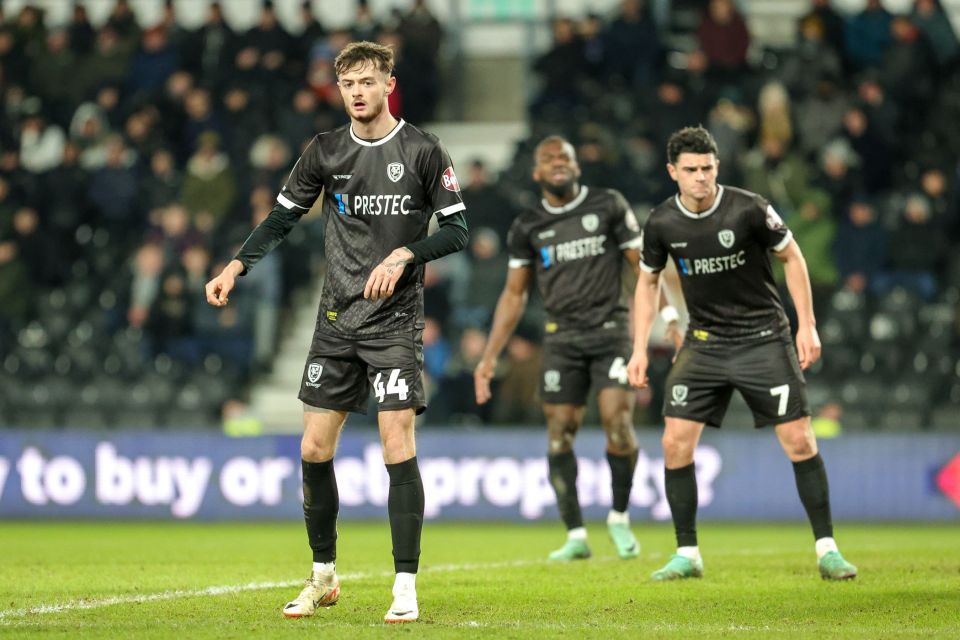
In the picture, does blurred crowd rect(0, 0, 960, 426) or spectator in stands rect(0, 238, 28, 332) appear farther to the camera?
spectator in stands rect(0, 238, 28, 332)

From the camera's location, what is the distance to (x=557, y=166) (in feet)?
32.2

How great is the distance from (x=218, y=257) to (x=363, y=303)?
1094 centimetres

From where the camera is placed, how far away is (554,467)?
1002cm

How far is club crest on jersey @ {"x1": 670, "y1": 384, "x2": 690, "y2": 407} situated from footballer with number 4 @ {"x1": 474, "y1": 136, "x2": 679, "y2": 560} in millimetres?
1418

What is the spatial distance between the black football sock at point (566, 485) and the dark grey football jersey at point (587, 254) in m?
0.86

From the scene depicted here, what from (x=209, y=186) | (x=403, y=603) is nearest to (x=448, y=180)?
(x=403, y=603)

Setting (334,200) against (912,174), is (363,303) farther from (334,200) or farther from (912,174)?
(912,174)

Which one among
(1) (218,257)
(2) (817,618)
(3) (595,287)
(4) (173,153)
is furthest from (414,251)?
(4) (173,153)

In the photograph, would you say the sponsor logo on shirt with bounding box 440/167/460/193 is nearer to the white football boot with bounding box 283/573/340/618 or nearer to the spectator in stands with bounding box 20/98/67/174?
the white football boot with bounding box 283/573/340/618

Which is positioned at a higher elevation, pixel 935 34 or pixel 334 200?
pixel 935 34

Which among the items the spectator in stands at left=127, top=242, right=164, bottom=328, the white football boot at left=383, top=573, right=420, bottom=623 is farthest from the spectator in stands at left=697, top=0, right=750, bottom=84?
the white football boot at left=383, top=573, right=420, bottom=623

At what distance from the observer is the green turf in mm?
6066

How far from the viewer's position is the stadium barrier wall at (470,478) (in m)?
14.4

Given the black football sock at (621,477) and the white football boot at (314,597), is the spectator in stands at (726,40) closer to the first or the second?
the black football sock at (621,477)
